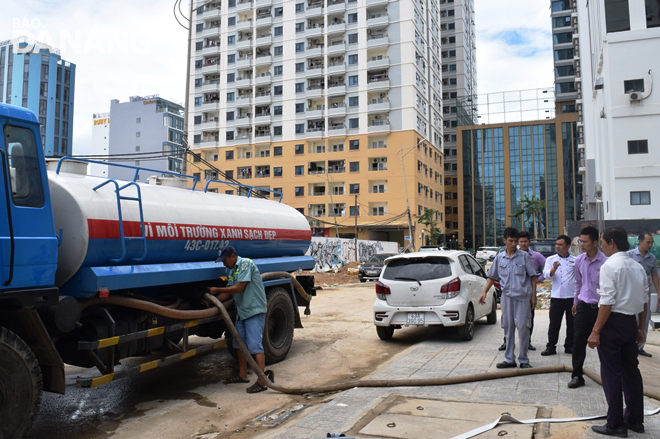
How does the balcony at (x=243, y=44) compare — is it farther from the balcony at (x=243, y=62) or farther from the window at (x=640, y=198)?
the window at (x=640, y=198)

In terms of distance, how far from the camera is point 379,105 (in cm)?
6312

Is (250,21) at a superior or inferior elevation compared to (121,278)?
superior

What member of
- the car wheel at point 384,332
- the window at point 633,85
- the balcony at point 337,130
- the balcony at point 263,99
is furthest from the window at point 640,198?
the balcony at point 263,99

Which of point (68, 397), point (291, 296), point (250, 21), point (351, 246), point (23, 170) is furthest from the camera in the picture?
point (250, 21)

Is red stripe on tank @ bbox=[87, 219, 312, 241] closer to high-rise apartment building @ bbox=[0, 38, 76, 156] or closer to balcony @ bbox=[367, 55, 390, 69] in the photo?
balcony @ bbox=[367, 55, 390, 69]

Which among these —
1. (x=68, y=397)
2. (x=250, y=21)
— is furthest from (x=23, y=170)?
(x=250, y=21)

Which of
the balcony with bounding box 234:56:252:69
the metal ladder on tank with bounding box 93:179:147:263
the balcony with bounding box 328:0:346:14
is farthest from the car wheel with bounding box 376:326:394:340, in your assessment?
the balcony with bounding box 234:56:252:69

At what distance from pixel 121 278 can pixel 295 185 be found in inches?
2413

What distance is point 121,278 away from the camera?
539 cm

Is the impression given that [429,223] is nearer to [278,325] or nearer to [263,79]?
[263,79]

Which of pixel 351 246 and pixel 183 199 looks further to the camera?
pixel 351 246

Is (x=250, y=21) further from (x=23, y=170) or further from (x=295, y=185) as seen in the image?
(x=23, y=170)

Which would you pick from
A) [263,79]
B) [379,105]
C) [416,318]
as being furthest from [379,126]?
[416,318]

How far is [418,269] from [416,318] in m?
0.88
